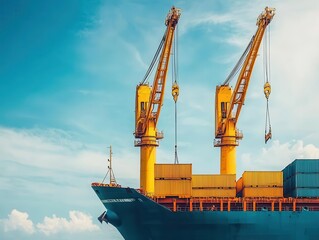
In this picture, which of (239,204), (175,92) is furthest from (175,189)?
(175,92)

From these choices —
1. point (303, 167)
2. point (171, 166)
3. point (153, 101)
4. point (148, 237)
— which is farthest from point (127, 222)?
point (303, 167)

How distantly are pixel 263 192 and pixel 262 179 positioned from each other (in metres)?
1.63

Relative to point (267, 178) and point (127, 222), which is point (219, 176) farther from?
point (127, 222)

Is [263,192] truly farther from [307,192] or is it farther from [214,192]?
[214,192]

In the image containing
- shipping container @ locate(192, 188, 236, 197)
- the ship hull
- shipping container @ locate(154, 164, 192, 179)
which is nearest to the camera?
the ship hull

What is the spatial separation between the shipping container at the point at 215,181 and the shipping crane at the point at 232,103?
11073mm

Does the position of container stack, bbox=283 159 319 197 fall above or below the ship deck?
above

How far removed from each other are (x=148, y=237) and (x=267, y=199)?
15.5 m

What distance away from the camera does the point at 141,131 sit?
86750mm

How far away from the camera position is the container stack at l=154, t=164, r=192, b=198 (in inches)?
3066

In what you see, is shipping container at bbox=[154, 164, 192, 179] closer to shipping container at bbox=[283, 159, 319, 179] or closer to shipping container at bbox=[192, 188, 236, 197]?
shipping container at bbox=[192, 188, 236, 197]

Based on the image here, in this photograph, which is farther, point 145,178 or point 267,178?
point 145,178

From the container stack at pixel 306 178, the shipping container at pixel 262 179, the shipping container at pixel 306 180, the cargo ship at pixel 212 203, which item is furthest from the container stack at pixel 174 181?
the shipping container at pixel 306 180

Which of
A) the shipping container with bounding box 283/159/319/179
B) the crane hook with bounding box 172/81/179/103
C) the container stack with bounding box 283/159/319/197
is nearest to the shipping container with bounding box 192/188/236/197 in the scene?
the container stack with bounding box 283/159/319/197
